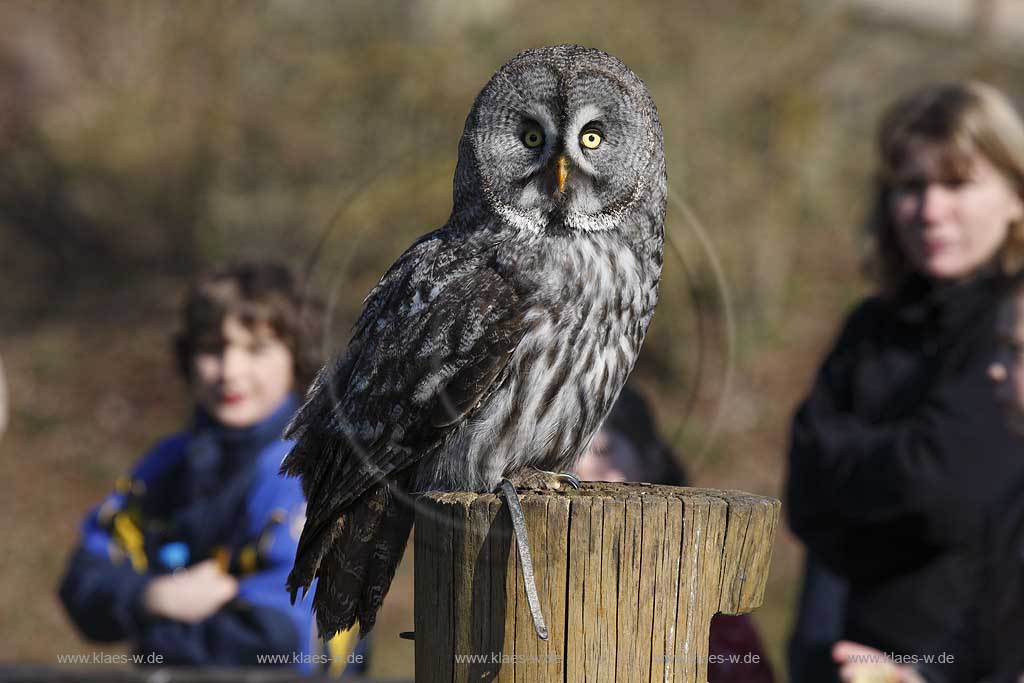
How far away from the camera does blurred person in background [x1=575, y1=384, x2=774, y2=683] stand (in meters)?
3.01

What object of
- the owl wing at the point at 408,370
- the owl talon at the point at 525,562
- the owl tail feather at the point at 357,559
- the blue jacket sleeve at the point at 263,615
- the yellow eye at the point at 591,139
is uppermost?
the yellow eye at the point at 591,139

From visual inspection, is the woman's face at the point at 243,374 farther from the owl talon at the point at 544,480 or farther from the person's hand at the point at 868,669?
the person's hand at the point at 868,669

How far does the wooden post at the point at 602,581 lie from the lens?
1966 mm

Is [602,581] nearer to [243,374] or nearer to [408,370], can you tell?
[408,370]

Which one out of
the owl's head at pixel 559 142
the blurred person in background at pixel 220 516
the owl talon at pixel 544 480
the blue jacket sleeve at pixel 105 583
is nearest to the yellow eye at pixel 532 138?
the owl's head at pixel 559 142

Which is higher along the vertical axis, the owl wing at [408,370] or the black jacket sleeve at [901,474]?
the owl wing at [408,370]

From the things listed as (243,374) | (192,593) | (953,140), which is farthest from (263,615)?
(953,140)

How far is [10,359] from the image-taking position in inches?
421

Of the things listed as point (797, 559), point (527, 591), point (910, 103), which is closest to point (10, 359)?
point (797, 559)

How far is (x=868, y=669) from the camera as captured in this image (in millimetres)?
2771

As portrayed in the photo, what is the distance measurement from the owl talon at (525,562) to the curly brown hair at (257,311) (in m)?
1.92

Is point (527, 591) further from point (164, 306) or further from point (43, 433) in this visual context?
point (164, 306)

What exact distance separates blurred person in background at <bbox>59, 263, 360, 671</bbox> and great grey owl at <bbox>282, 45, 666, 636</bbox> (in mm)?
996

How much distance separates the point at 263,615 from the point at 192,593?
212mm
